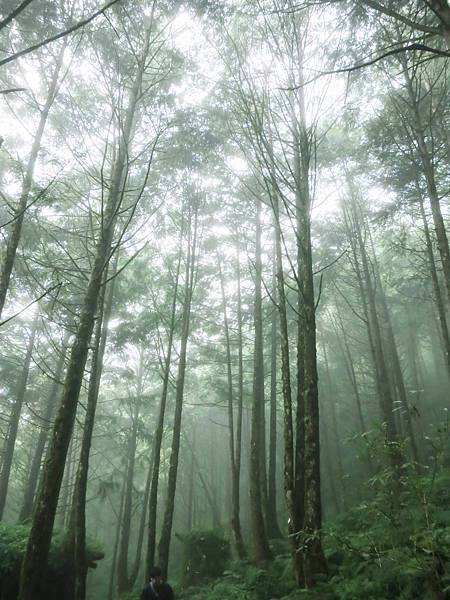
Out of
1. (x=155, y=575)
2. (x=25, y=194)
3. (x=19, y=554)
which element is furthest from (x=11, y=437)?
(x=25, y=194)

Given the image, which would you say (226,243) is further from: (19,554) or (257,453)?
(19,554)

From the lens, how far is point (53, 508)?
4676 mm

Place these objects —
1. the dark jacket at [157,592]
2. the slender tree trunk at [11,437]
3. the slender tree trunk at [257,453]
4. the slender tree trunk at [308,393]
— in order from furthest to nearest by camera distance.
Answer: the slender tree trunk at [11,437], the slender tree trunk at [257,453], the dark jacket at [157,592], the slender tree trunk at [308,393]

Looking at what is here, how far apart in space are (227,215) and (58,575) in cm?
1114

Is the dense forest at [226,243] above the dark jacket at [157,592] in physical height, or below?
above

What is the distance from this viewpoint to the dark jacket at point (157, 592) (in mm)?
6676

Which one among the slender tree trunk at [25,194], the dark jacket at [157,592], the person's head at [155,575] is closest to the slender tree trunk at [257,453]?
the dark jacket at [157,592]

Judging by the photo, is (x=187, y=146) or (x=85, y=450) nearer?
(x=85, y=450)

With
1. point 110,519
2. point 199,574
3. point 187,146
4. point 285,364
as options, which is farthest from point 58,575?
point 110,519

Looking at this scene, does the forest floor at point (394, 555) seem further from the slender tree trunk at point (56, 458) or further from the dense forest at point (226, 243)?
the slender tree trunk at point (56, 458)

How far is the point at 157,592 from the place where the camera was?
6707 mm

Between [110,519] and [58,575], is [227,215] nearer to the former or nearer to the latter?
[58,575]

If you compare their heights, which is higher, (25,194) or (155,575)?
(25,194)

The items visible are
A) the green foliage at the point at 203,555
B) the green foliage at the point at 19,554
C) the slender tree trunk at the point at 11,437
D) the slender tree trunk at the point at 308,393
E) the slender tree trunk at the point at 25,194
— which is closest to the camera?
the slender tree trunk at the point at 308,393
